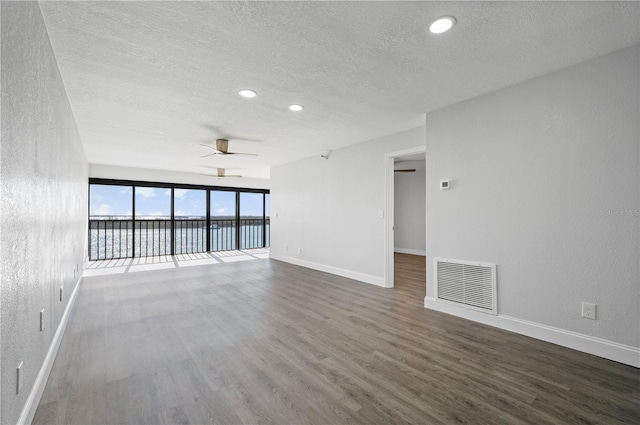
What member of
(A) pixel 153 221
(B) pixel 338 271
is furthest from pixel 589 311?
(A) pixel 153 221

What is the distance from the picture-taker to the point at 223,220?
899cm

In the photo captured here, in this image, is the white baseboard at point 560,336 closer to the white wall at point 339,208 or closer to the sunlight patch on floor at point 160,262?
the white wall at point 339,208

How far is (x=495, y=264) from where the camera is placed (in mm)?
2869

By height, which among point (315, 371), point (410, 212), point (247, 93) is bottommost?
point (315, 371)

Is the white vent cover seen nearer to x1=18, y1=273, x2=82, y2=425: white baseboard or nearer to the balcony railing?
x1=18, y1=273, x2=82, y2=425: white baseboard

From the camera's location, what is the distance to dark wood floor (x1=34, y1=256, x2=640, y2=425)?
64.6 inches

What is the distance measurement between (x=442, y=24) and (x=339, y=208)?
12.0ft

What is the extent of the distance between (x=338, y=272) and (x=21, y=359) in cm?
430

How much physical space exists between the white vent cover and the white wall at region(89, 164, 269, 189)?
6679 millimetres

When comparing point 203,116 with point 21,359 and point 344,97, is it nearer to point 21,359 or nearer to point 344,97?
point 344,97

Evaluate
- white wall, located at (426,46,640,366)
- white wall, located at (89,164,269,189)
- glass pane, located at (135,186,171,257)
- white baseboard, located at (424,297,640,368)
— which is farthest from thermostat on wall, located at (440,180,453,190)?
glass pane, located at (135,186,171,257)

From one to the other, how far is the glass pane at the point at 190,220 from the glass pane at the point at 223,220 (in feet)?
0.89

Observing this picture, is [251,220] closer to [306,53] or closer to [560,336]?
[306,53]

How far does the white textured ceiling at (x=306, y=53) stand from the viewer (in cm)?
176
